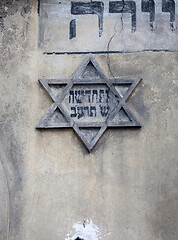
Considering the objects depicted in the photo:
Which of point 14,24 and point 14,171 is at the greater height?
point 14,24

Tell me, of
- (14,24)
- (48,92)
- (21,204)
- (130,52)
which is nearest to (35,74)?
(48,92)

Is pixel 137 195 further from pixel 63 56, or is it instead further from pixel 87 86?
pixel 63 56

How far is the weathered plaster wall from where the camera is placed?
4.85 metres

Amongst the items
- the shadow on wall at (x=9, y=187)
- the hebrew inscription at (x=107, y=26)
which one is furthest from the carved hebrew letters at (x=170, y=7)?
the shadow on wall at (x=9, y=187)

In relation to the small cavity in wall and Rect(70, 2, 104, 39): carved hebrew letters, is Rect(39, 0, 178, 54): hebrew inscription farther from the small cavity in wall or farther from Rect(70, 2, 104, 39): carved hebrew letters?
the small cavity in wall

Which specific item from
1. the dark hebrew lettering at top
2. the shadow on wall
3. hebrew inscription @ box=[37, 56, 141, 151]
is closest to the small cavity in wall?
the shadow on wall

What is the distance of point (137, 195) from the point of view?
4883mm

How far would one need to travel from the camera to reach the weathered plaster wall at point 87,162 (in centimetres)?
485

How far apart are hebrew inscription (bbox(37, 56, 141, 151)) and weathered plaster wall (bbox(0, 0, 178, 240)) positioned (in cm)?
Result: 8

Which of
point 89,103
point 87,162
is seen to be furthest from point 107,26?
point 87,162

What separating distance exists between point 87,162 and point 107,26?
1491 millimetres

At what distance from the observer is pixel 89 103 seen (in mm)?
5105

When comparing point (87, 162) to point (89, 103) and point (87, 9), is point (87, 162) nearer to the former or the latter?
point (89, 103)

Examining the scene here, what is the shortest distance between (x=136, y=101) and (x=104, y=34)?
2.67 feet
